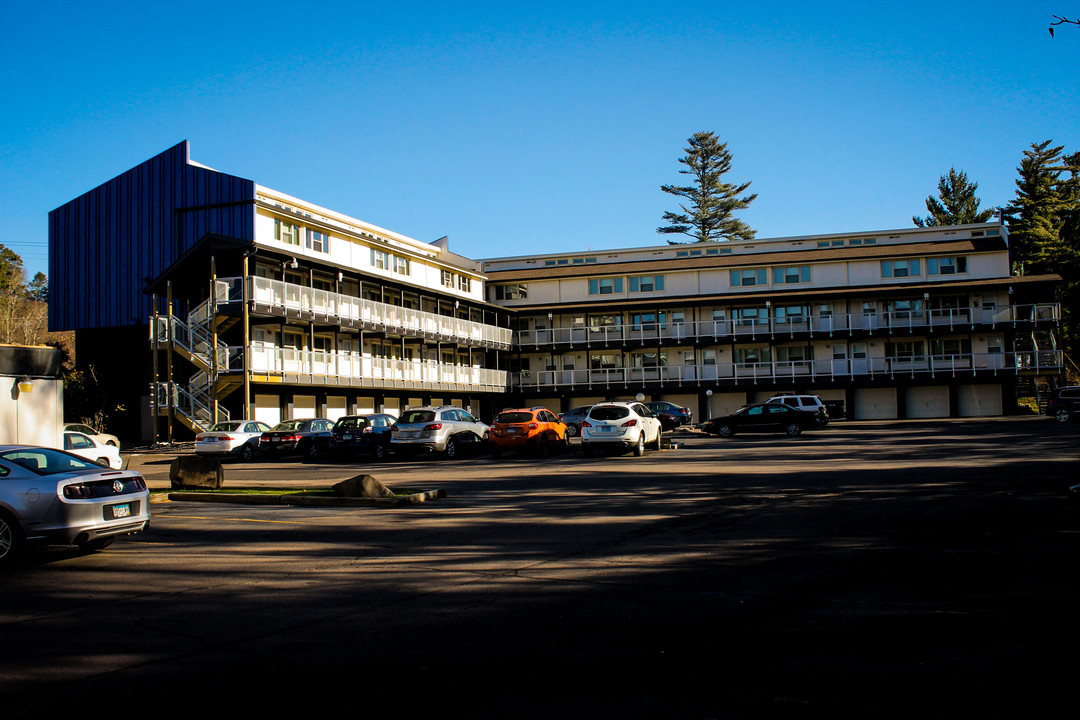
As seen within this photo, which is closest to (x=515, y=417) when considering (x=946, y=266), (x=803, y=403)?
(x=803, y=403)

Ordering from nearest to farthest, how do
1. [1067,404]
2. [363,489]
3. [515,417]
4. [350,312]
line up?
[363,489], [515,417], [1067,404], [350,312]

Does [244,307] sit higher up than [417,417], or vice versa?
[244,307]

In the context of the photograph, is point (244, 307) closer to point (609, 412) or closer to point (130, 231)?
point (609, 412)

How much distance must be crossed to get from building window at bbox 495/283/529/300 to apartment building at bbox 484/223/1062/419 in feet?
0.34

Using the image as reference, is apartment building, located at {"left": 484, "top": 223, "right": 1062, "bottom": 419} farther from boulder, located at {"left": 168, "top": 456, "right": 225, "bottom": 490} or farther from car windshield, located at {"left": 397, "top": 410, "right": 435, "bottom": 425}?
boulder, located at {"left": 168, "top": 456, "right": 225, "bottom": 490}

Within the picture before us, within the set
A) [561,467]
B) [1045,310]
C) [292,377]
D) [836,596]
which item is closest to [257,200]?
[292,377]

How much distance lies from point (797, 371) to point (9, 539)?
164 feet

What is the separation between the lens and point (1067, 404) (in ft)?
129

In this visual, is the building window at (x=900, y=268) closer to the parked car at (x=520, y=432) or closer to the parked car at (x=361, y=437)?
the parked car at (x=520, y=432)

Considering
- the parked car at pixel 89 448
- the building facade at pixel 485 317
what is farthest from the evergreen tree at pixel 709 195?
the parked car at pixel 89 448

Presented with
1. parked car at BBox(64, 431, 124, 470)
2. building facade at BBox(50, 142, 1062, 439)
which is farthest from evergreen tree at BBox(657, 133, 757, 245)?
parked car at BBox(64, 431, 124, 470)

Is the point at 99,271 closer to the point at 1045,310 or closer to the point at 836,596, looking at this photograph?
the point at 836,596

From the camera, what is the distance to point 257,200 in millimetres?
43844

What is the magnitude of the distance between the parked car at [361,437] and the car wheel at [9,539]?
19.9m
